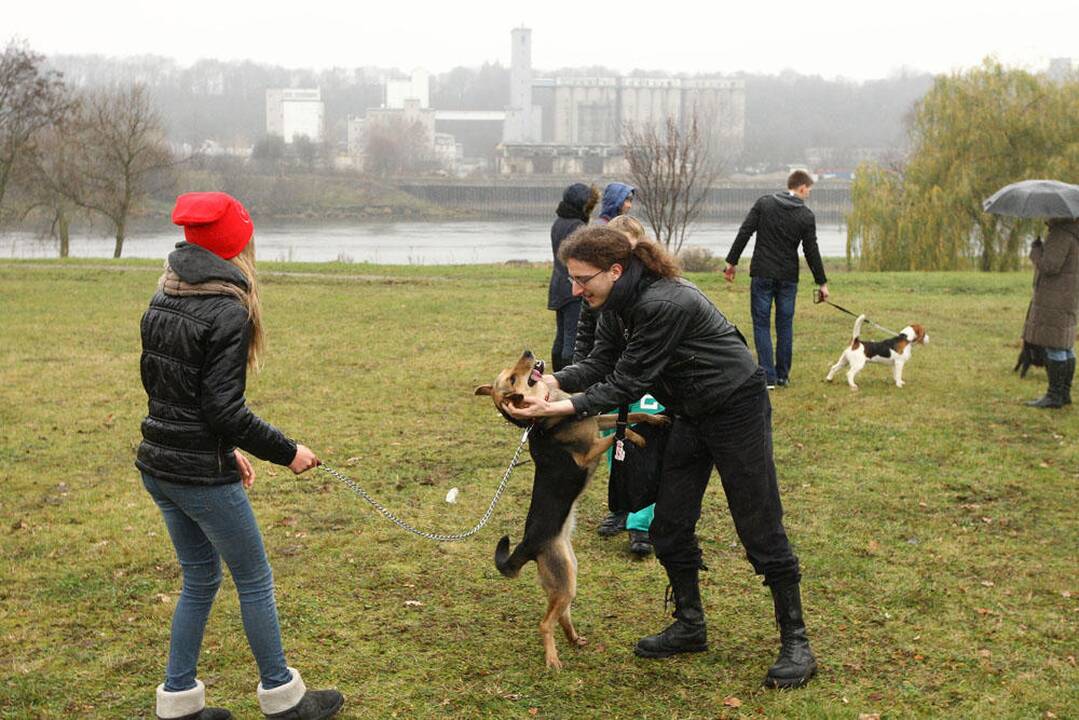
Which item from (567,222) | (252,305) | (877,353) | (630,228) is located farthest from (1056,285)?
(252,305)

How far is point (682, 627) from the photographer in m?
4.74

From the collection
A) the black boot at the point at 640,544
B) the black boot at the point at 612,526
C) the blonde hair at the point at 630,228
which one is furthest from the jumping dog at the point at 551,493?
the black boot at the point at 612,526

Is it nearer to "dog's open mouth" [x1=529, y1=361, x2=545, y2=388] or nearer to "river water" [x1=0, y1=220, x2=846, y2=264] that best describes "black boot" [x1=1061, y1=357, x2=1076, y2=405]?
"dog's open mouth" [x1=529, y1=361, x2=545, y2=388]

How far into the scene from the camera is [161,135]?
43750 millimetres

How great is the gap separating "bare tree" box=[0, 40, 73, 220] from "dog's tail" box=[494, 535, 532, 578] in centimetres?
2241

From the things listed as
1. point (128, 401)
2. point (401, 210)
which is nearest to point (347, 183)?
point (401, 210)

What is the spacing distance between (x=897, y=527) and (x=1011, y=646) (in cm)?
164

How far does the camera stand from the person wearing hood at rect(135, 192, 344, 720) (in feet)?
11.8

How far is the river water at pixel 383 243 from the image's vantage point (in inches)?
1631

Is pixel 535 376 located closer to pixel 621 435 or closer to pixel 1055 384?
pixel 621 435

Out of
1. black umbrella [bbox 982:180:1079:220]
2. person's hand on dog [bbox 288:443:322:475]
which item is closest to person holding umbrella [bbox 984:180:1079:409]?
black umbrella [bbox 982:180:1079:220]

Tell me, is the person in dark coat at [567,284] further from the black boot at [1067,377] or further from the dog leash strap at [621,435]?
the black boot at [1067,377]

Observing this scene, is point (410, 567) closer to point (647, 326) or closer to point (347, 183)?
point (647, 326)

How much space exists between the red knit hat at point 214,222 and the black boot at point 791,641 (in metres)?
2.64
